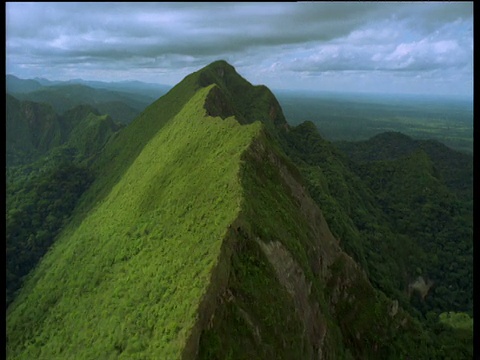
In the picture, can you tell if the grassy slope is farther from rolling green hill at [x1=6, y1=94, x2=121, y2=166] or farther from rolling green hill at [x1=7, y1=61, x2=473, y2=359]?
rolling green hill at [x1=6, y1=94, x2=121, y2=166]

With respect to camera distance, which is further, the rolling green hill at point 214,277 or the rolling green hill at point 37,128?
the rolling green hill at point 37,128

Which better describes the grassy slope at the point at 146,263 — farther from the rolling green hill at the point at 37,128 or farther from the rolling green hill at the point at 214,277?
the rolling green hill at the point at 37,128

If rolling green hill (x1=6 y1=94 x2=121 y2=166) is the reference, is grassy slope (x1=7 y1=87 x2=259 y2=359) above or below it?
below

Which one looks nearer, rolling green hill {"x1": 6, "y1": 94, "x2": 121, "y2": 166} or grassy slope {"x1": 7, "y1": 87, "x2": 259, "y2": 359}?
grassy slope {"x1": 7, "y1": 87, "x2": 259, "y2": 359}

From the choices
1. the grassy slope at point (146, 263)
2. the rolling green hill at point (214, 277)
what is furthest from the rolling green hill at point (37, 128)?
the rolling green hill at point (214, 277)

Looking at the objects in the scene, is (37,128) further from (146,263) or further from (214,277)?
(214,277)

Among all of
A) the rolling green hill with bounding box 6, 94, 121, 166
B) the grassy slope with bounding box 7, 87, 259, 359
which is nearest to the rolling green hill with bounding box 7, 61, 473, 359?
the grassy slope with bounding box 7, 87, 259, 359
